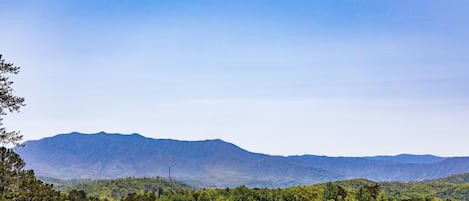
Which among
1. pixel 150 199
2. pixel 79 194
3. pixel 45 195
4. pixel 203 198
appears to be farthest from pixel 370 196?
pixel 45 195

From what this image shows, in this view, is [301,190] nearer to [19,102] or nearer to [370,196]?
[370,196]

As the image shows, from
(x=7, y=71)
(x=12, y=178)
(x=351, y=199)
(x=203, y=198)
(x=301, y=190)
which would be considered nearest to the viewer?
(x=7, y=71)

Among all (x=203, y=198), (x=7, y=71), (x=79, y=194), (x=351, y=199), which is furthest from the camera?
(x=203, y=198)

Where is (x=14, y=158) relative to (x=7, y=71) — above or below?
below

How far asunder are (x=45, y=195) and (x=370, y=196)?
7938 centimetres

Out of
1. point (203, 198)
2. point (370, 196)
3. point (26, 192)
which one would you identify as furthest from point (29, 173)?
point (203, 198)

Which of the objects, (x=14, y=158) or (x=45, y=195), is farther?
(x=45, y=195)

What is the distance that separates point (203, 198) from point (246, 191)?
10689 millimetres

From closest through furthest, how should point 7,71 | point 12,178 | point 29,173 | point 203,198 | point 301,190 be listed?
point 7,71 < point 12,178 < point 29,173 < point 203,198 < point 301,190

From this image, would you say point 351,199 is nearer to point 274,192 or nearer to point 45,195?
point 274,192

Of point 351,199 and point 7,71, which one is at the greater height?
point 7,71

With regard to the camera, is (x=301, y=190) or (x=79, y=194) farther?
(x=301, y=190)

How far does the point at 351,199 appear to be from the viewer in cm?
9688

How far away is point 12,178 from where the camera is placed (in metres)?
31.2
